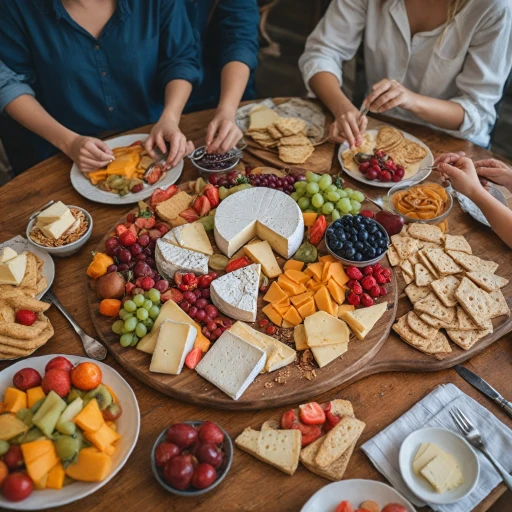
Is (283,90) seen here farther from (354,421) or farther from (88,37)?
(354,421)

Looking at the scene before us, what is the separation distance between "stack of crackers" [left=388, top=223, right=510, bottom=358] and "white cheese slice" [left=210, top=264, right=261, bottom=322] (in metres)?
0.59

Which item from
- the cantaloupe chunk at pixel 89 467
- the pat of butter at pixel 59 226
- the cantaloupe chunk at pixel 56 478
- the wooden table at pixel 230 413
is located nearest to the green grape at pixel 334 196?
the wooden table at pixel 230 413

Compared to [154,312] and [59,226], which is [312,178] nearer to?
[154,312]

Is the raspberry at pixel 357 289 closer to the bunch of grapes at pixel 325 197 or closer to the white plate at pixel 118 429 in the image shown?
the bunch of grapes at pixel 325 197

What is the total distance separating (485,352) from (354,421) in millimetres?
660

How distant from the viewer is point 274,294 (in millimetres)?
1987

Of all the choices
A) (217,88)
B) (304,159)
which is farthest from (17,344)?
(217,88)

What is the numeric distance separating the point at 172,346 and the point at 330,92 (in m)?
1.88

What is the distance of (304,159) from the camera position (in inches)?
102

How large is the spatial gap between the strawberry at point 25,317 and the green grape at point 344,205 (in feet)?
4.60

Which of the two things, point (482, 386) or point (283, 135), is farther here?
point (283, 135)

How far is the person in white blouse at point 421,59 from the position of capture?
2.58 metres

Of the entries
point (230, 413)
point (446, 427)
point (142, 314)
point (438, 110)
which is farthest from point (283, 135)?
point (446, 427)

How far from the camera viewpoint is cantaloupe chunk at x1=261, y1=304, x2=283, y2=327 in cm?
193
